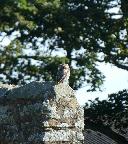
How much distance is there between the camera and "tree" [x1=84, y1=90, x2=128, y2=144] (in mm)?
17344

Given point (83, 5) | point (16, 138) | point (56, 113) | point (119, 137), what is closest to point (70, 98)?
point (56, 113)

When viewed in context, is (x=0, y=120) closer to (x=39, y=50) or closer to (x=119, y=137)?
(x=119, y=137)

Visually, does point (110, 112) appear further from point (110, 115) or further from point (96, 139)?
point (96, 139)

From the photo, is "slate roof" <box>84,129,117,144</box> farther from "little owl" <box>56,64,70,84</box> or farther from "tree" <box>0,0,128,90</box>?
"little owl" <box>56,64,70,84</box>

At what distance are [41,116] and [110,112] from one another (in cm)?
1508

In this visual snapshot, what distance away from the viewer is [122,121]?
17703mm

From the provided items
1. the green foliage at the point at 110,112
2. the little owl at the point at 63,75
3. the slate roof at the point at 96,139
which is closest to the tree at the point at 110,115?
the green foliage at the point at 110,112

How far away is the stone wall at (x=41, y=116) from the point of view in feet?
10.3

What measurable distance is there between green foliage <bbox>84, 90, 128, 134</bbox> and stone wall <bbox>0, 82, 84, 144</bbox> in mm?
14218

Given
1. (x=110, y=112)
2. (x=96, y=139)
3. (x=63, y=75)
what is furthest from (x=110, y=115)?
(x=63, y=75)

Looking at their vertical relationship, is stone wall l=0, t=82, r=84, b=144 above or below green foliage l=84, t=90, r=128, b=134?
above

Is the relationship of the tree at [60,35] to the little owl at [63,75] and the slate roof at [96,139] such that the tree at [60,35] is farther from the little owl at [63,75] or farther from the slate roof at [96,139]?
the little owl at [63,75]

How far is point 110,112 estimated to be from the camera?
59.1 ft

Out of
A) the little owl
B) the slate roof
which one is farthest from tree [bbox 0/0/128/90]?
the little owl
